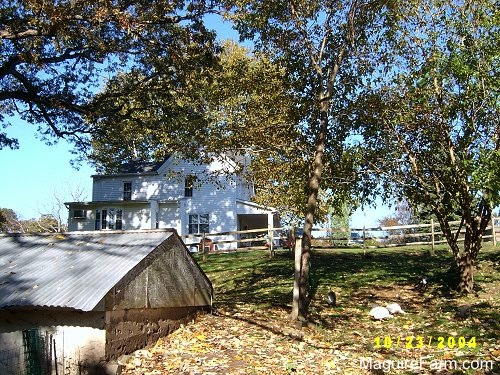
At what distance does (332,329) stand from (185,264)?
356 centimetres

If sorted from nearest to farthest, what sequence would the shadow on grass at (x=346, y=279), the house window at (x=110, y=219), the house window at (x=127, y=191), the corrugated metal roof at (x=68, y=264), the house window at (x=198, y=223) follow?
the corrugated metal roof at (x=68, y=264) < the shadow on grass at (x=346, y=279) < the house window at (x=198, y=223) < the house window at (x=110, y=219) < the house window at (x=127, y=191)

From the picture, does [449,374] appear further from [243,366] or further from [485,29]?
[485,29]

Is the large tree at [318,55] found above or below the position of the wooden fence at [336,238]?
above

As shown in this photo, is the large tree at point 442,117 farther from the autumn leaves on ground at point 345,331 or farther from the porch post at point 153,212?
the porch post at point 153,212

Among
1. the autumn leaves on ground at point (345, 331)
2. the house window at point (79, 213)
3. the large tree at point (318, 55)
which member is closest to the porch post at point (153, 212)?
the house window at point (79, 213)

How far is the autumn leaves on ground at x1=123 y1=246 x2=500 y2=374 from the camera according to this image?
7547mm

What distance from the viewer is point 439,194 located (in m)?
12.9

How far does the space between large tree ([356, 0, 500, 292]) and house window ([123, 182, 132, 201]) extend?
2357cm

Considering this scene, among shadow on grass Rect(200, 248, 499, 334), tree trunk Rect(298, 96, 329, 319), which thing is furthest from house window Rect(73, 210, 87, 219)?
tree trunk Rect(298, 96, 329, 319)
